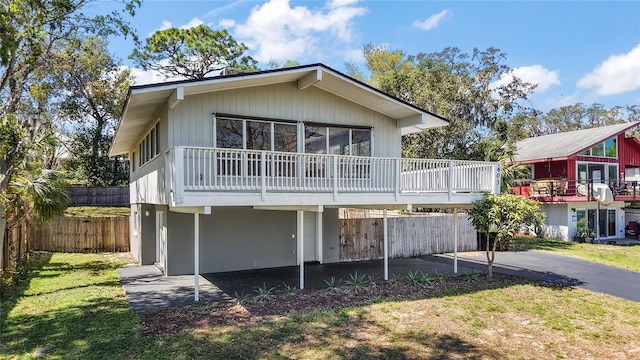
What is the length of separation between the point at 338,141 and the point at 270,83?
2.91 metres

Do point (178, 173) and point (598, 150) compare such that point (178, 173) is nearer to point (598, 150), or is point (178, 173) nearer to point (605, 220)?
point (605, 220)

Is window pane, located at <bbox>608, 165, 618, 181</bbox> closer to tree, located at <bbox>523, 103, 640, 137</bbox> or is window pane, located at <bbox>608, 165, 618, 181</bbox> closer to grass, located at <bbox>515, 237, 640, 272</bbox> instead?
grass, located at <bbox>515, 237, 640, 272</bbox>

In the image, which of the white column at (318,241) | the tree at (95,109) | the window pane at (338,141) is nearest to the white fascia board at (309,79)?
the window pane at (338,141)

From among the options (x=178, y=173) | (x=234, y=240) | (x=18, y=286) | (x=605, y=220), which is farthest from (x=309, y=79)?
(x=605, y=220)

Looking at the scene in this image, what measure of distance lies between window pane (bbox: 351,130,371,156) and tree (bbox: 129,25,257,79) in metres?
18.9

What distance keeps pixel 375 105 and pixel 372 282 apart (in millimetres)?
5669

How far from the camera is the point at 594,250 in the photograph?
1839 centimetres

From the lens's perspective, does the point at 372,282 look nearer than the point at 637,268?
Yes

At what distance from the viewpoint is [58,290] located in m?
10.1

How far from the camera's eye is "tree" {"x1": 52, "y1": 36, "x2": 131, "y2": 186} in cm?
2567

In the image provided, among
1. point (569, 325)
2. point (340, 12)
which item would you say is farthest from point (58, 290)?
point (340, 12)

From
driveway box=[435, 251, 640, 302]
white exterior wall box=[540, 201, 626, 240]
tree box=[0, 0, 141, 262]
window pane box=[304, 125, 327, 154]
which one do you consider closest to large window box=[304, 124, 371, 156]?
window pane box=[304, 125, 327, 154]

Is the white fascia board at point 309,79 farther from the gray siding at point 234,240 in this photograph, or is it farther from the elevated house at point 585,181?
the elevated house at point 585,181

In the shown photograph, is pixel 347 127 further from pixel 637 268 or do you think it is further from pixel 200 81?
pixel 637 268
